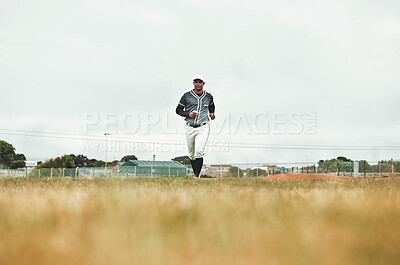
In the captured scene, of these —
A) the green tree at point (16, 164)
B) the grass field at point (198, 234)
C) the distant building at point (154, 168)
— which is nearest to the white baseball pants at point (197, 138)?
the grass field at point (198, 234)

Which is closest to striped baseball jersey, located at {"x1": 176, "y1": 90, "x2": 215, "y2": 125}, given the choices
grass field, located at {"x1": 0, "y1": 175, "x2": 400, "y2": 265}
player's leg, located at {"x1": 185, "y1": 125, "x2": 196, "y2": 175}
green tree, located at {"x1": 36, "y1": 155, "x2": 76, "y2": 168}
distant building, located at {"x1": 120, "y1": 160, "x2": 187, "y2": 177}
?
player's leg, located at {"x1": 185, "y1": 125, "x2": 196, "y2": 175}

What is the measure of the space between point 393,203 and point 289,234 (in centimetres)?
124

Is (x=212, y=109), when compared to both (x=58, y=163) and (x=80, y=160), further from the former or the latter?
(x=80, y=160)

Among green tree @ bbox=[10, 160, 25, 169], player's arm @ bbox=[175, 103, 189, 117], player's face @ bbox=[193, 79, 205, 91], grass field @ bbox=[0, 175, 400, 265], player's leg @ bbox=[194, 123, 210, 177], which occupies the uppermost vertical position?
player's face @ bbox=[193, 79, 205, 91]

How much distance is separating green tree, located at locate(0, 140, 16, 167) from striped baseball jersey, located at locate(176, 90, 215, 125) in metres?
74.8

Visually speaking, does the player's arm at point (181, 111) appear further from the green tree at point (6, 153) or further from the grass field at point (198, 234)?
the green tree at point (6, 153)

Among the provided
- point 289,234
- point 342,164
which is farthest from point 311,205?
point 342,164

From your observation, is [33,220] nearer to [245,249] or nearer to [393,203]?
[245,249]

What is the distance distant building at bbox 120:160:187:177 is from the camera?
4916 cm

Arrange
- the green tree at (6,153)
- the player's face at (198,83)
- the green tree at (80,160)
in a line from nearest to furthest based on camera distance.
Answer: the player's face at (198,83) < the green tree at (6,153) < the green tree at (80,160)

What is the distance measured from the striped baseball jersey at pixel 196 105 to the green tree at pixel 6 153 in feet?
246

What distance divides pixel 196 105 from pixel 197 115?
23cm

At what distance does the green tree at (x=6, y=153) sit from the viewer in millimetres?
74662

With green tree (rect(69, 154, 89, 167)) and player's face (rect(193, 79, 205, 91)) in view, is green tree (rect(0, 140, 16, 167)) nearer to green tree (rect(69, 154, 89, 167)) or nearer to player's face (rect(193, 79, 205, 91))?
green tree (rect(69, 154, 89, 167))
